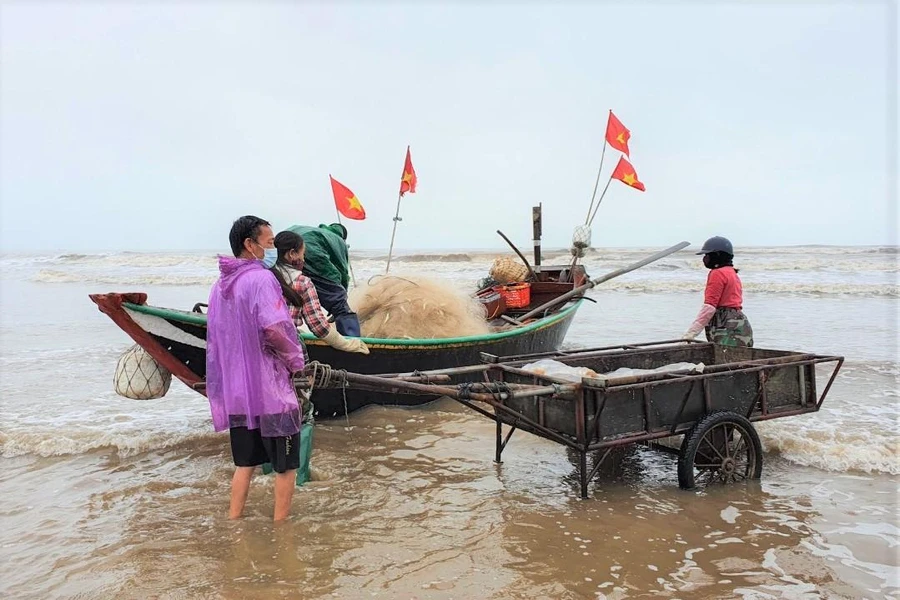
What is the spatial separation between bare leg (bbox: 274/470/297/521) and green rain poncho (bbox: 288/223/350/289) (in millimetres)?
2389

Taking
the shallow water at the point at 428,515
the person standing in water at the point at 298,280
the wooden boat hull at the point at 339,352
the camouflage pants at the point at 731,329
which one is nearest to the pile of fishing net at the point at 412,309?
the wooden boat hull at the point at 339,352

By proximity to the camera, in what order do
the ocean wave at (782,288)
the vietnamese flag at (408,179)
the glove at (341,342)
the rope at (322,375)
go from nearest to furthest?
1. the rope at (322,375)
2. the glove at (341,342)
3. the vietnamese flag at (408,179)
4. the ocean wave at (782,288)

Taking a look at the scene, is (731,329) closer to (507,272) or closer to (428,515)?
(428,515)

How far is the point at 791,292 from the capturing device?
71.8 feet

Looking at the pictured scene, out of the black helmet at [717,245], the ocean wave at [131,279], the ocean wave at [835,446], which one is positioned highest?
the black helmet at [717,245]

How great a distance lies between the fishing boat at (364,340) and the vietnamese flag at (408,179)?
6.36ft

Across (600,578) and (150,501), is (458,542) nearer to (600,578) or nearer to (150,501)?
(600,578)

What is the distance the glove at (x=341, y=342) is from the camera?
15.1 ft

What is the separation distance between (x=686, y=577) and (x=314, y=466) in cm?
296

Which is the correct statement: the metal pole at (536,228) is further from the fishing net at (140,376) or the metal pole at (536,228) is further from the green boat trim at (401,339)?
the fishing net at (140,376)

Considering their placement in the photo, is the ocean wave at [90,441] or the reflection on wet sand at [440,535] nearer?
the reflection on wet sand at [440,535]

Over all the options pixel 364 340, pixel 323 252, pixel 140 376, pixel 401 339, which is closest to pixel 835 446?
pixel 401 339

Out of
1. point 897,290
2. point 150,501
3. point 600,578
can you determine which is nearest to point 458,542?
point 600,578

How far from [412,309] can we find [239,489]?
3.42 meters
